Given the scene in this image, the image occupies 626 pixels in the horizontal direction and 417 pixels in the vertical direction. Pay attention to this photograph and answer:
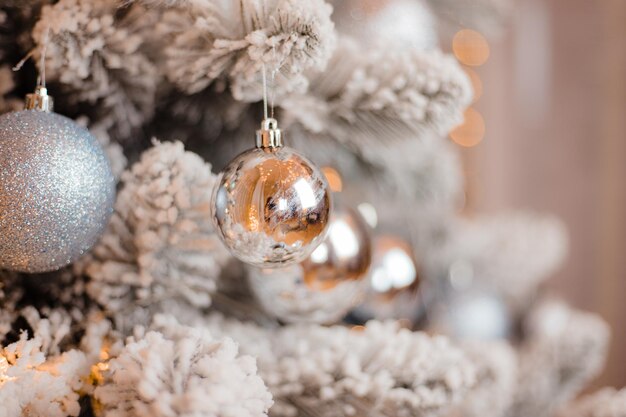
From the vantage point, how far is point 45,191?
359 mm

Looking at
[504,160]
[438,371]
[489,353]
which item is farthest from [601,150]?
[438,371]

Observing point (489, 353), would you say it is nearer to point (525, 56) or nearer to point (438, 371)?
point (438, 371)

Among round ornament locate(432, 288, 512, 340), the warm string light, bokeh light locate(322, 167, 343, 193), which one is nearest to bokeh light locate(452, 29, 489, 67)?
the warm string light

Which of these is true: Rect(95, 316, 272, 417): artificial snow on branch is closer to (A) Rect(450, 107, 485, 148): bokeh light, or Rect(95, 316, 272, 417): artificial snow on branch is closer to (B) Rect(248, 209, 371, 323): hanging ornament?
(B) Rect(248, 209, 371, 323): hanging ornament

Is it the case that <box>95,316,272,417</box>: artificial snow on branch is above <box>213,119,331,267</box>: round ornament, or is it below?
below

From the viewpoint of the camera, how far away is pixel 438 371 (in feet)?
1.34

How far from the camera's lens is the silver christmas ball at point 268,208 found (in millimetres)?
360

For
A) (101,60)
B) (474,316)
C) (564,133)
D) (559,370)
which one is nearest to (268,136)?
(101,60)

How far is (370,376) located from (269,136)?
0.17 metres

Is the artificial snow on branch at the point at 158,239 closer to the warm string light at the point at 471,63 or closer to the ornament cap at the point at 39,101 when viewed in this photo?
the ornament cap at the point at 39,101

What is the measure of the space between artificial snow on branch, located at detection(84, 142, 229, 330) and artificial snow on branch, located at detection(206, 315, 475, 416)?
7 cm

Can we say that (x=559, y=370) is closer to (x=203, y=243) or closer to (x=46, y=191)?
(x=203, y=243)

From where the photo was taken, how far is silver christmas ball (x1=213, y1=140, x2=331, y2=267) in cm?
36

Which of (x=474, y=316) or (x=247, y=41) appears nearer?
(x=247, y=41)
